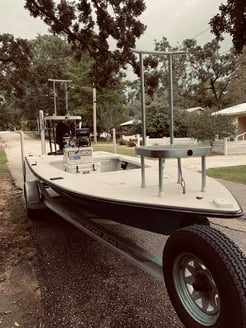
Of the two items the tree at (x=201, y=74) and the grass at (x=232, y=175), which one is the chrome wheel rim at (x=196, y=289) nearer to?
the grass at (x=232, y=175)

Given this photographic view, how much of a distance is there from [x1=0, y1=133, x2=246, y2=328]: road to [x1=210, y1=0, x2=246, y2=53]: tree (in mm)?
4442

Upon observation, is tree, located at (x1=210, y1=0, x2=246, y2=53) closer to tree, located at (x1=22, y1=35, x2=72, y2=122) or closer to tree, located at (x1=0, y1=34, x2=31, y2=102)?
tree, located at (x1=0, y1=34, x2=31, y2=102)

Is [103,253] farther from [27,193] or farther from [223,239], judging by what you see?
[223,239]

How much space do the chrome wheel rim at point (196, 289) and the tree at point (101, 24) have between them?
6.34 m

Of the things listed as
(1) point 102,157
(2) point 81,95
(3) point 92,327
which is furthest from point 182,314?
(2) point 81,95

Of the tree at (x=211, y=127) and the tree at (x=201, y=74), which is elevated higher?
the tree at (x=201, y=74)

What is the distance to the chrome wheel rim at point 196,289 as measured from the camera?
6.13 ft

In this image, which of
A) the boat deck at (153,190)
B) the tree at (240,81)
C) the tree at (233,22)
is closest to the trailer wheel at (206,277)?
the boat deck at (153,190)

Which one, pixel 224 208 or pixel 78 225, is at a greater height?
pixel 224 208

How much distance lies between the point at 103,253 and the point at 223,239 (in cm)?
207

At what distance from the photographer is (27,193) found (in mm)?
4660

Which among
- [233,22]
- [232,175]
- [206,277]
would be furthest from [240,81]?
[206,277]

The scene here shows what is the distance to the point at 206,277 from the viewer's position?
1917 millimetres

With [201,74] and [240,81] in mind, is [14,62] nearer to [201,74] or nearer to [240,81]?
[240,81]
